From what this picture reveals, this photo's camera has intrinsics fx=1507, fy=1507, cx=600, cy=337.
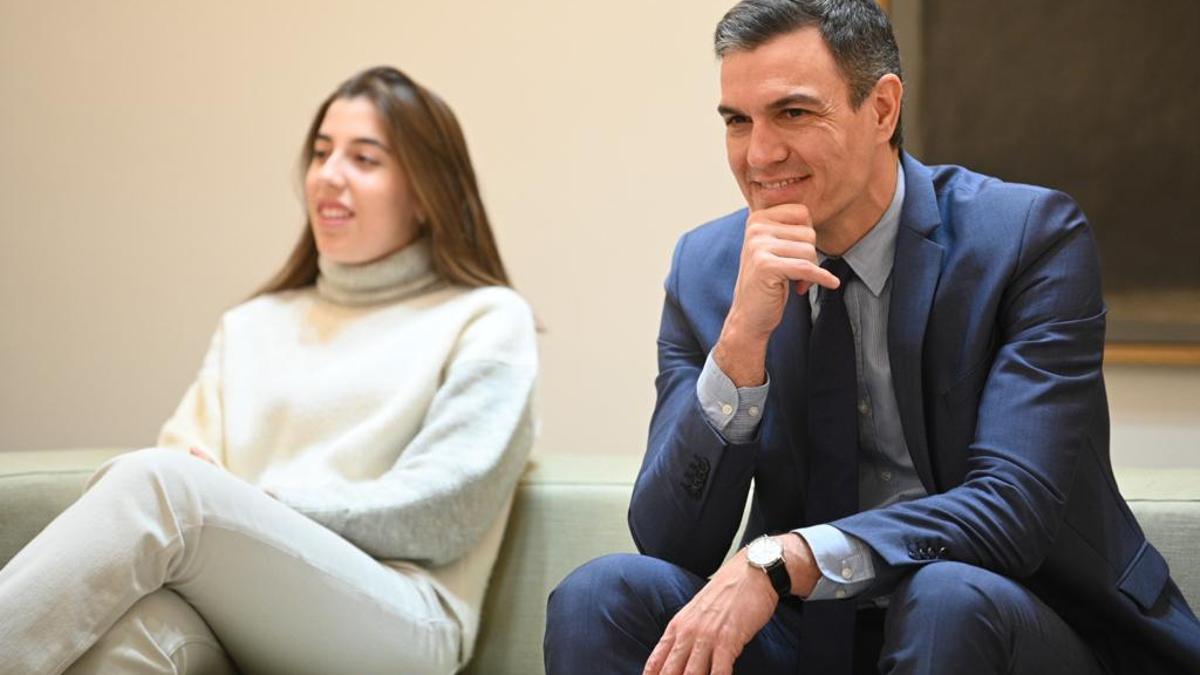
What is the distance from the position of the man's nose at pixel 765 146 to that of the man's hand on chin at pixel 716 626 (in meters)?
0.49

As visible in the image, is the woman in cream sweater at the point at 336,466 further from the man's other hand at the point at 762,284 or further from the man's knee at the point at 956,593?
the man's knee at the point at 956,593

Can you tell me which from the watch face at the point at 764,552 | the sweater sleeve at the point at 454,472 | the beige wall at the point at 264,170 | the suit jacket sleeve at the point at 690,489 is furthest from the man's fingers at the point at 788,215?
the beige wall at the point at 264,170

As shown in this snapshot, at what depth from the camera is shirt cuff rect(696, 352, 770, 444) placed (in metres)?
1.77

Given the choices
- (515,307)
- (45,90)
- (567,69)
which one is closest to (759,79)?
(515,307)

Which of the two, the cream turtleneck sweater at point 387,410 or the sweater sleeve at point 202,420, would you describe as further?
the sweater sleeve at point 202,420

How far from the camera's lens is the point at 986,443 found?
66.7 inches

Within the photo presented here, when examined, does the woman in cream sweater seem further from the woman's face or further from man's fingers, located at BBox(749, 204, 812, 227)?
man's fingers, located at BBox(749, 204, 812, 227)

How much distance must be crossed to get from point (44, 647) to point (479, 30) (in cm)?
169

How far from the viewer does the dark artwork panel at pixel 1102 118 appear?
2561 mm

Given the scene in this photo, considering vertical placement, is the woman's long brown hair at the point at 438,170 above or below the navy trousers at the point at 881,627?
above

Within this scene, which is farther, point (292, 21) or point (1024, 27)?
point (292, 21)

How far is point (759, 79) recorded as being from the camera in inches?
69.5

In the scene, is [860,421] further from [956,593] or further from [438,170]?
[438,170]

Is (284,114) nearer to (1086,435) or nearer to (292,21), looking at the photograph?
(292,21)
